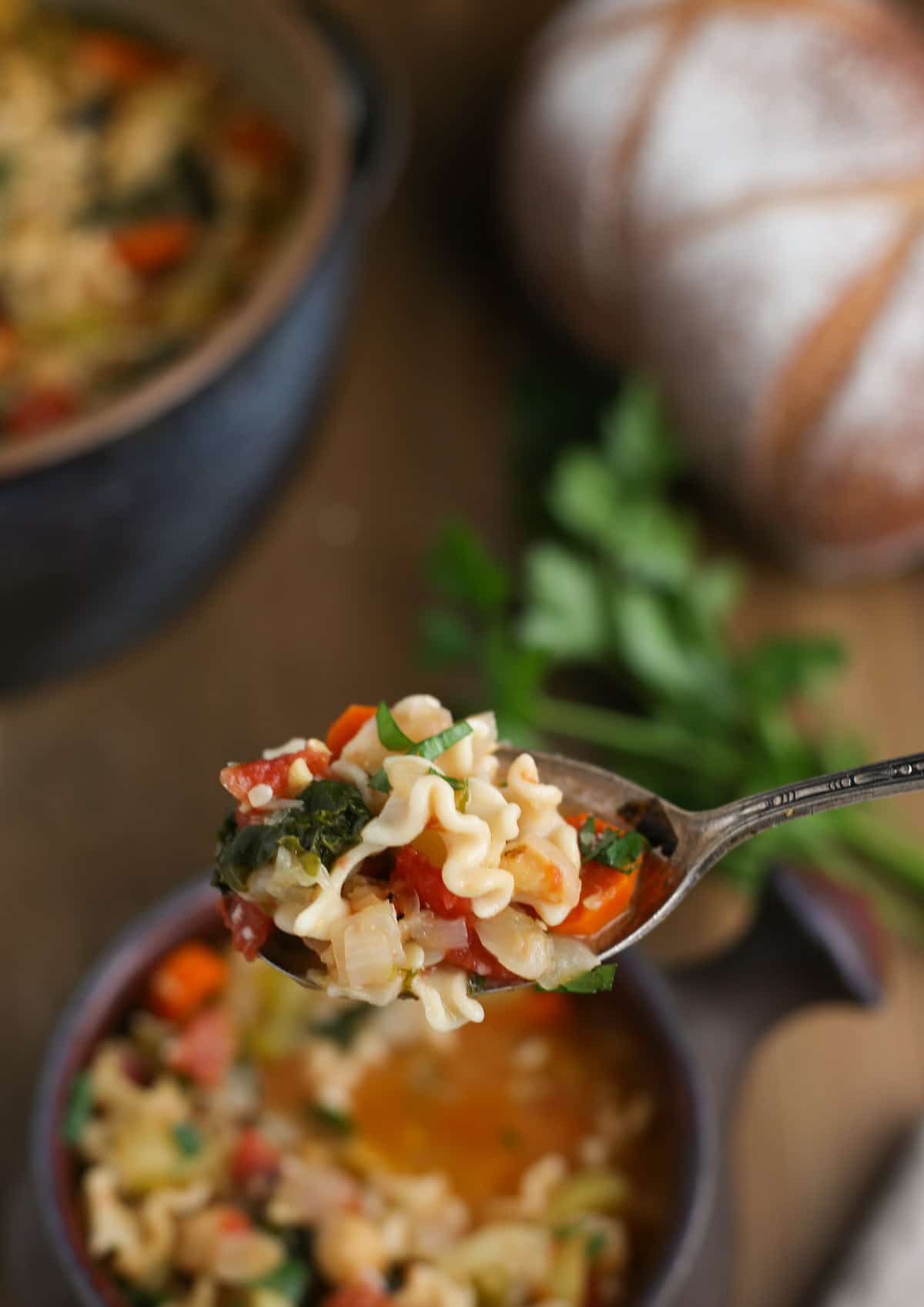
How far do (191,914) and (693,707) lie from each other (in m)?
0.81

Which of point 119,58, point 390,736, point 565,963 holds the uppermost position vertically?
point 119,58

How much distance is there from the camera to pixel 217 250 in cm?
208

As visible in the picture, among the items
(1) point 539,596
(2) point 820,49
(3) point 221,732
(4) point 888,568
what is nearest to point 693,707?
(1) point 539,596

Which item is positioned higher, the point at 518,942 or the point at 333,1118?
the point at 518,942

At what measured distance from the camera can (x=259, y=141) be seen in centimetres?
219

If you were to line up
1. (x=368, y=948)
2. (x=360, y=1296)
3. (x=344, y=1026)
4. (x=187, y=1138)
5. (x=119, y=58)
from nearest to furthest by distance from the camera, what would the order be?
1. (x=368, y=948)
2. (x=360, y=1296)
3. (x=187, y=1138)
4. (x=344, y=1026)
5. (x=119, y=58)

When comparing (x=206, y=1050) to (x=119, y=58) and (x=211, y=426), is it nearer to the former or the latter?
(x=211, y=426)

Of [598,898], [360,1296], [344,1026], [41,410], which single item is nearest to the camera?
[598,898]

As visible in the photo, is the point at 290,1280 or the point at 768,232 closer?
the point at 290,1280

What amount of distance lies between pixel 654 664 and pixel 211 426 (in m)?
0.66

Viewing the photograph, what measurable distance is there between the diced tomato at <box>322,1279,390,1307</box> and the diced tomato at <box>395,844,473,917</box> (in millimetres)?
510

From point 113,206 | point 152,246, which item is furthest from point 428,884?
point 113,206

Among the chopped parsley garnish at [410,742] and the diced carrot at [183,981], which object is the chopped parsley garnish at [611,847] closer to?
the chopped parsley garnish at [410,742]

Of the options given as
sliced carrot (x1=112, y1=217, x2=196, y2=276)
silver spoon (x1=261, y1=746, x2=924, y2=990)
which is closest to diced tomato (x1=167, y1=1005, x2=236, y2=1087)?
silver spoon (x1=261, y1=746, x2=924, y2=990)
